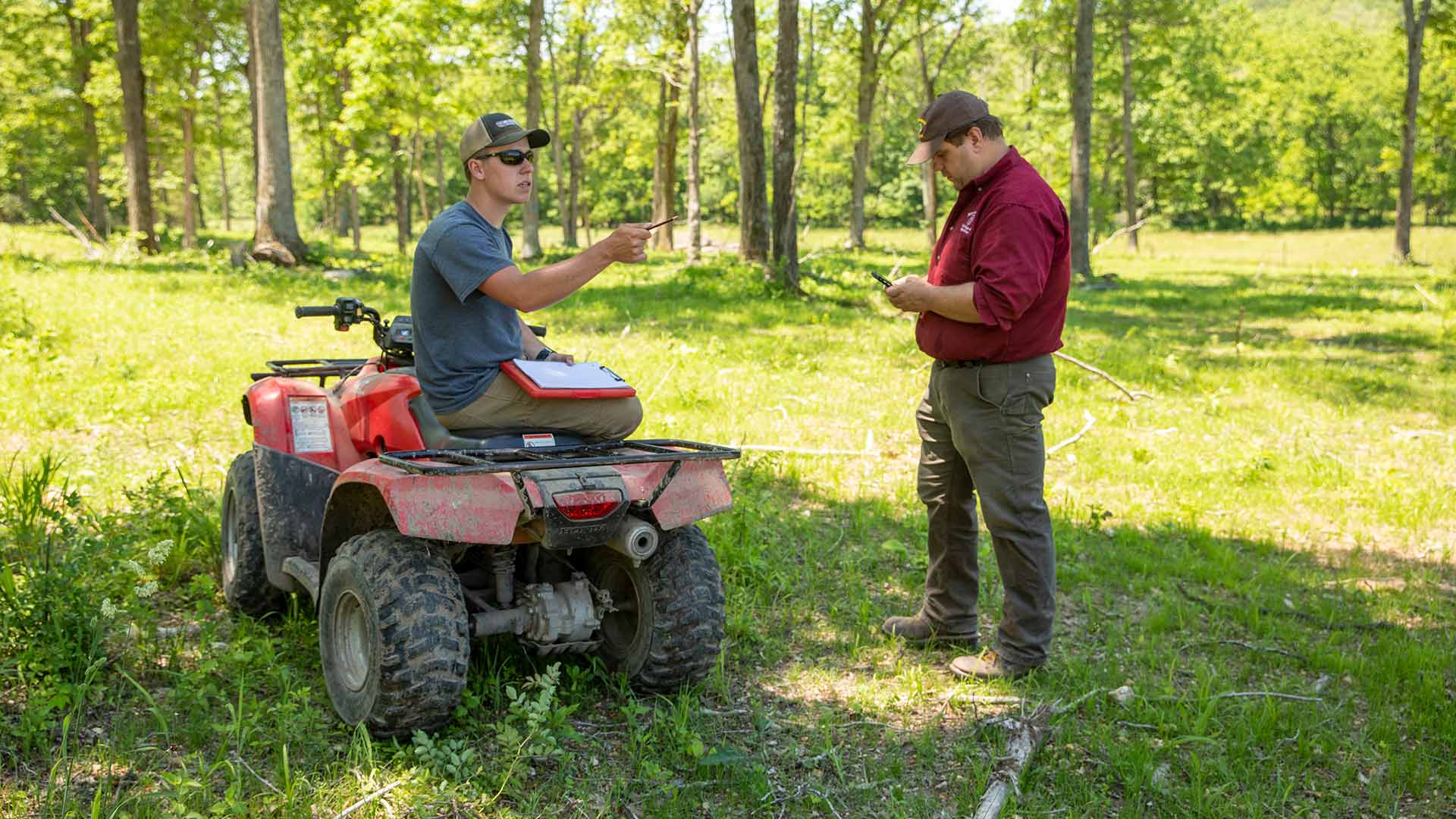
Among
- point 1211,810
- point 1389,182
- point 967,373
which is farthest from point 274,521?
point 1389,182

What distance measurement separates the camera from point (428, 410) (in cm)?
365

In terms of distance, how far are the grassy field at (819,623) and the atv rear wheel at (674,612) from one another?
0.48 ft

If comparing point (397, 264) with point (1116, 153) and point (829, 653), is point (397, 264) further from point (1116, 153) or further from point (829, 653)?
point (1116, 153)

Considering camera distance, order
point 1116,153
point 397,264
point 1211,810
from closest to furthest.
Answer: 1. point 1211,810
2. point 397,264
3. point 1116,153

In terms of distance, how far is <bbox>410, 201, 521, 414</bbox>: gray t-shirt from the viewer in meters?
3.54

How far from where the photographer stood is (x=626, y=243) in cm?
324

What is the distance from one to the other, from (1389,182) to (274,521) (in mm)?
75018

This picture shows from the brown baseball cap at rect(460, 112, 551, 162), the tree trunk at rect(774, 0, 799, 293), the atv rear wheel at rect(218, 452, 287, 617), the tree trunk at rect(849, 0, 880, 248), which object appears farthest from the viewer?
the tree trunk at rect(849, 0, 880, 248)

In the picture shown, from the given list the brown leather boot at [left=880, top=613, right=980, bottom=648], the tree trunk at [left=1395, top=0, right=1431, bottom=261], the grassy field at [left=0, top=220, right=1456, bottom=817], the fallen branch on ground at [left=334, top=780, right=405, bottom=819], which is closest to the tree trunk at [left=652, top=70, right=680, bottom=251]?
the tree trunk at [left=1395, top=0, right=1431, bottom=261]

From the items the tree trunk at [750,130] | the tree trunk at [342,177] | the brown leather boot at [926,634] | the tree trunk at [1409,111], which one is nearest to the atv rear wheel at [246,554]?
the brown leather boot at [926,634]

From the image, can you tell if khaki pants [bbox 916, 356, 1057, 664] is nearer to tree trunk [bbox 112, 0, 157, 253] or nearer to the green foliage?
the green foliage

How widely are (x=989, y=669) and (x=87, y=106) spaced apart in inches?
1368

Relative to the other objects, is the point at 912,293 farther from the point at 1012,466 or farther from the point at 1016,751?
the point at 1016,751

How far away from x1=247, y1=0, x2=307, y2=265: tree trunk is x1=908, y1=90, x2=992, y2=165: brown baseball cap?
1458 centimetres
